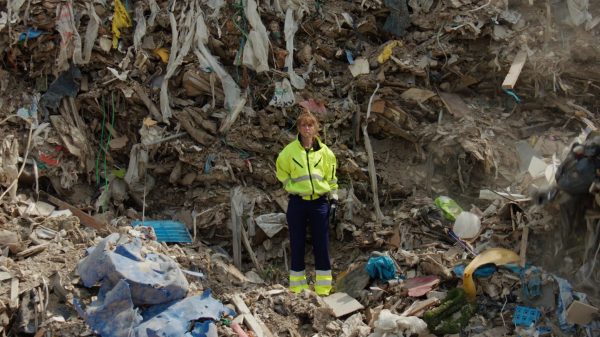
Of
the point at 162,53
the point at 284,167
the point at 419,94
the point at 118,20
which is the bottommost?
the point at 284,167

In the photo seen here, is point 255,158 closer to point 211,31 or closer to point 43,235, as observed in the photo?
point 211,31

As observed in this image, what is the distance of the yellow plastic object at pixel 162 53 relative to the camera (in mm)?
7634

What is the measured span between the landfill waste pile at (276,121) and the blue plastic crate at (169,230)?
0.08ft

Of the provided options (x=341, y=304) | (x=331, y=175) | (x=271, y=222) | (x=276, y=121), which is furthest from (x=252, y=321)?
(x=276, y=121)

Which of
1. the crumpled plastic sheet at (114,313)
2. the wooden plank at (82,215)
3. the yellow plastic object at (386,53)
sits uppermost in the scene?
the yellow plastic object at (386,53)

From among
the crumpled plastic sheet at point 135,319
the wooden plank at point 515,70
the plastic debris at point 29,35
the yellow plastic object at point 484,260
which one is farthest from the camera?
the plastic debris at point 29,35

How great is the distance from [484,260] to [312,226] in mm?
1629

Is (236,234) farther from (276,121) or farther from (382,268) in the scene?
(382,268)

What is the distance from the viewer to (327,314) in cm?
548

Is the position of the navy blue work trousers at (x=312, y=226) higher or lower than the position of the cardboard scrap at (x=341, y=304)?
higher

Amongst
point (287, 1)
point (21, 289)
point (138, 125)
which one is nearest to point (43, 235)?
point (21, 289)

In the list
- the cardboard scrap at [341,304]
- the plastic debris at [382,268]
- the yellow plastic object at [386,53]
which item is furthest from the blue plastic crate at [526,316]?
the yellow plastic object at [386,53]

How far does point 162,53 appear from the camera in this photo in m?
7.66

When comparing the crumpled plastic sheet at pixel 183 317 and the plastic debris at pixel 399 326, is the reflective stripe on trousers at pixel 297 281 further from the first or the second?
the plastic debris at pixel 399 326
